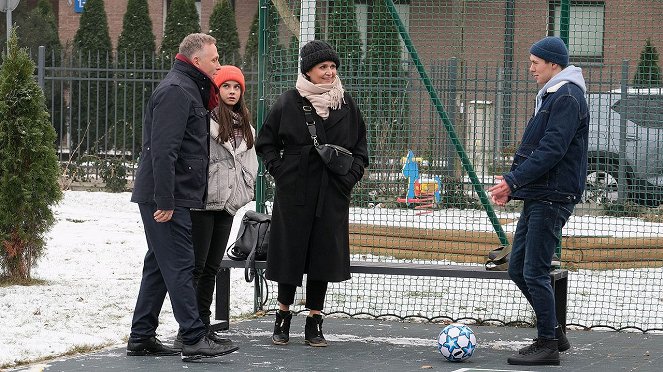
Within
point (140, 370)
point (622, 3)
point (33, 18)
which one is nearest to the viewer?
point (140, 370)

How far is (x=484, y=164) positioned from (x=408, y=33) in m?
1.16

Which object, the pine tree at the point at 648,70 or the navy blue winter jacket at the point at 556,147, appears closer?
the navy blue winter jacket at the point at 556,147

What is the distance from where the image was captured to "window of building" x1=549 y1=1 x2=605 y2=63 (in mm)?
8805

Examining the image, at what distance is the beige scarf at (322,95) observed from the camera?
7.61 metres

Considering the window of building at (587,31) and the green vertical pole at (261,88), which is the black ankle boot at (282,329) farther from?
the window of building at (587,31)

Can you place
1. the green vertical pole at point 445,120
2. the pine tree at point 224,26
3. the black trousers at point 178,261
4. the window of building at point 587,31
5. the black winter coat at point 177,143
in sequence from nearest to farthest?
the black winter coat at point 177,143, the black trousers at point 178,261, the green vertical pole at point 445,120, the window of building at point 587,31, the pine tree at point 224,26

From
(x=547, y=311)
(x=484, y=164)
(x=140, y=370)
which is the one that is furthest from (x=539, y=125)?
(x=140, y=370)

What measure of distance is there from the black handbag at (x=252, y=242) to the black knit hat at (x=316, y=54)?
3.70 ft

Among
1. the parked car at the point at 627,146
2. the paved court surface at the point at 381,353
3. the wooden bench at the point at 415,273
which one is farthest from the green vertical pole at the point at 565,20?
the paved court surface at the point at 381,353

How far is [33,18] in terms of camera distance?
94.3 feet

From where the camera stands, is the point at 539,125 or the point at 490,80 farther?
the point at 490,80

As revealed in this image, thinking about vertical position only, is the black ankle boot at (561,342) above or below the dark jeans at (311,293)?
below

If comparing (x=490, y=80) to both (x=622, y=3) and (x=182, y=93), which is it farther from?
(x=182, y=93)

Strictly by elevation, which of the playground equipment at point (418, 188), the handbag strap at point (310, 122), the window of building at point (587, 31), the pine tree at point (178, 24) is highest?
the pine tree at point (178, 24)
